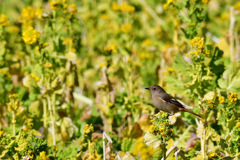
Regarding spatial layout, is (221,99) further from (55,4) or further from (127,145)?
(55,4)

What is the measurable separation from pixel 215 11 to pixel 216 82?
3.20 metres

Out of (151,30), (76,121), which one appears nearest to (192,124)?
(76,121)

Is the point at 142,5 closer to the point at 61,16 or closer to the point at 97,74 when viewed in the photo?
the point at 97,74

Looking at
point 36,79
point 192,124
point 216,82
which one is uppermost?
point 36,79

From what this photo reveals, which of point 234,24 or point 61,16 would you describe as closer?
point 61,16

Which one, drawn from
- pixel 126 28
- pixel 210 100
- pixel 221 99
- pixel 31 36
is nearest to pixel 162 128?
pixel 210 100

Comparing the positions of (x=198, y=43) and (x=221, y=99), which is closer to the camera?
(x=221, y=99)

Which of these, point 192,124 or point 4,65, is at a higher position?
point 4,65

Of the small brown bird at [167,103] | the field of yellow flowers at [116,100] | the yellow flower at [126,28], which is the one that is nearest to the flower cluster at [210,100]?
the field of yellow flowers at [116,100]

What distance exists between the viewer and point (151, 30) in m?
5.66

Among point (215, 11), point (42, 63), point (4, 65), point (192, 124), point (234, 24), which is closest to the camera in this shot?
point (42, 63)

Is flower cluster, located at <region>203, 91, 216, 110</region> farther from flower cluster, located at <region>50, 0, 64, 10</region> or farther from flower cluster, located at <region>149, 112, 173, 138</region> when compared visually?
flower cluster, located at <region>50, 0, 64, 10</region>

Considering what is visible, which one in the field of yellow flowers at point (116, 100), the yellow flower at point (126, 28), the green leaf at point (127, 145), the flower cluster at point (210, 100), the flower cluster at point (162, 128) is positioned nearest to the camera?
the flower cluster at point (162, 128)

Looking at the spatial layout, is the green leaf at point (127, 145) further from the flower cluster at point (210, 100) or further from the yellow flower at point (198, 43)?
the yellow flower at point (198, 43)
